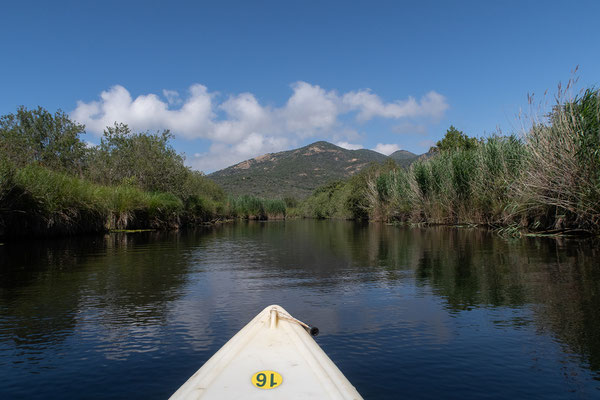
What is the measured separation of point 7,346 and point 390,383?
14.0ft

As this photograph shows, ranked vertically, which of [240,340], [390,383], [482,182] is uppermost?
[482,182]

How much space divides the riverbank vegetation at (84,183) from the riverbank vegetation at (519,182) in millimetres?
19492

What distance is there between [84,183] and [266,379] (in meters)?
21.1

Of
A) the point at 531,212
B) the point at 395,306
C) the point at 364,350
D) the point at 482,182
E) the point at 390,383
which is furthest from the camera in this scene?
the point at 482,182

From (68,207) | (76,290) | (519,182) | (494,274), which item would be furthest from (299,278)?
(68,207)

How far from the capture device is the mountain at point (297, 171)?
420ft

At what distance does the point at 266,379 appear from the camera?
2.82m

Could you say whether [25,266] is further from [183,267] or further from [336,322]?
[336,322]

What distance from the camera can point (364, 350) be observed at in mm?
4160

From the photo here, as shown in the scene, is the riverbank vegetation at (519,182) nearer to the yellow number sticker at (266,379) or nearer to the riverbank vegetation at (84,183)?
the yellow number sticker at (266,379)

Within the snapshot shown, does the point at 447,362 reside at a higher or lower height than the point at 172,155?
lower

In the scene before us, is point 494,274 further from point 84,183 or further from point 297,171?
point 297,171

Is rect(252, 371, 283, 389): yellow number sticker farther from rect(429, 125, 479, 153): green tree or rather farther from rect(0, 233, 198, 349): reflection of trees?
rect(429, 125, 479, 153): green tree

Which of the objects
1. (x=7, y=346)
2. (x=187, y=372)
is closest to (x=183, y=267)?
(x=7, y=346)
